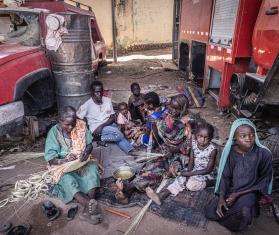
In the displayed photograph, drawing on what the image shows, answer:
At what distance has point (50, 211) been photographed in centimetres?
312

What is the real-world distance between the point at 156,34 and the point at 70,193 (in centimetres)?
1584

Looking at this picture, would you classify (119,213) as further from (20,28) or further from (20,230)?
(20,28)

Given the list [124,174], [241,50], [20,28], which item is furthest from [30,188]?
[241,50]

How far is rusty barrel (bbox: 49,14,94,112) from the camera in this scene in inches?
194

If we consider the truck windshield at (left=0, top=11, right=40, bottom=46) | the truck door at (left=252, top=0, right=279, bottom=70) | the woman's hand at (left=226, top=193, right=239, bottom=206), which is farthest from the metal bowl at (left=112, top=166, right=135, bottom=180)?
the truck windshield at (left=0, top=11, right=40, bottom=46)

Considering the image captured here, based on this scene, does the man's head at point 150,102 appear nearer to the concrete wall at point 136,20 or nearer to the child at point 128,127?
the child at point 128,127

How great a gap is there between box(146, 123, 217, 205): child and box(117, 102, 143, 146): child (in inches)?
57.8

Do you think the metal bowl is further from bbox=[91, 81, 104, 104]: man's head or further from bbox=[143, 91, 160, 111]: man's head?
bbox=[143, 91, 160, 111]: man's head

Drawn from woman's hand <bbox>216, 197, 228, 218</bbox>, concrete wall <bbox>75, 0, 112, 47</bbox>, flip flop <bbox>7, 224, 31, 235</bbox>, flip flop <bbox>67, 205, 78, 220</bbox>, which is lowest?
flip flop <bbox>67, 205, 78, 220</bbox>

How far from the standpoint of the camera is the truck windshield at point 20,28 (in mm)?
5270

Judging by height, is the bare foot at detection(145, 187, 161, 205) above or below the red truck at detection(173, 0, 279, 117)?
below

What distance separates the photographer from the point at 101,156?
459 centimetres

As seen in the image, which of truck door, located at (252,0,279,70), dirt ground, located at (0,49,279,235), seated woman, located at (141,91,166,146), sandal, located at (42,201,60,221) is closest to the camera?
dirt ground, located at (0,49,279,235)

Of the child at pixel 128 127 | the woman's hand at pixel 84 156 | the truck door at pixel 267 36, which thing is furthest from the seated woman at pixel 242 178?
the child at pixel 128 127
